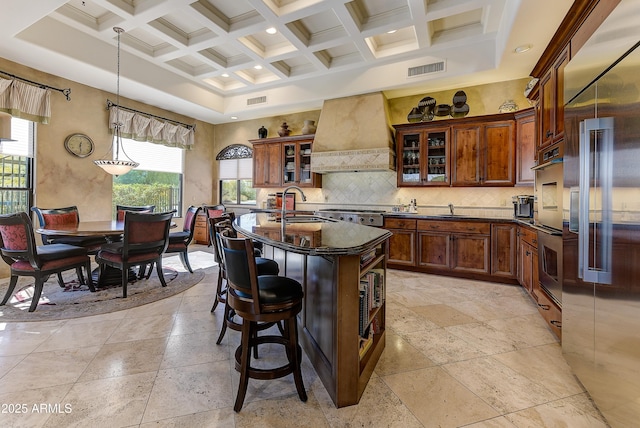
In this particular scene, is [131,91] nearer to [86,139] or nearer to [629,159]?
[86,139]

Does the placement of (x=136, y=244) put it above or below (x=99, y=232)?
below

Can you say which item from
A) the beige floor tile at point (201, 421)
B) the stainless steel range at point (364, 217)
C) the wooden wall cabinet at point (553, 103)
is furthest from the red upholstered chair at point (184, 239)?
the wooden wall cabinet at point (553, 103)

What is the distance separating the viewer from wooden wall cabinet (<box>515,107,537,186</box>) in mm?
3953

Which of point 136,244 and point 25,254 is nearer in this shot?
point 25,254

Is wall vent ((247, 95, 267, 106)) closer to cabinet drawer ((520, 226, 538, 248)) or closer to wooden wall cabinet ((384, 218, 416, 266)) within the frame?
wooden wall cabinet ((384, 218, 416, 266))

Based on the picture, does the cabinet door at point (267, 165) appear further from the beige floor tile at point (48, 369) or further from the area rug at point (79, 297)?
the beige floor tile at point (48, 369)

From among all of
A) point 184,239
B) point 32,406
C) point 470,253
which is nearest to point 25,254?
point 184,239

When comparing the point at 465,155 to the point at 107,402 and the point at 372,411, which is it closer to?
the point at 372,411

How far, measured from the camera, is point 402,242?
15.6ft

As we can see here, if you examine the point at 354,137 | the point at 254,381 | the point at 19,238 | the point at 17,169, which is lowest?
the point at 254,381

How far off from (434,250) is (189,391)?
3.77 meters

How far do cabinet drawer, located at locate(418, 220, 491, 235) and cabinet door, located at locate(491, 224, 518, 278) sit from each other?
12 centimetres

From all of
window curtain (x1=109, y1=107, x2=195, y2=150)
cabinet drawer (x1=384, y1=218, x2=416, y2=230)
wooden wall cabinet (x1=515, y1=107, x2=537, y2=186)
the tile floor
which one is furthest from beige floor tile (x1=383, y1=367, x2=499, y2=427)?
window curtain (x1=109, y1=107, x2=195, y2=150)

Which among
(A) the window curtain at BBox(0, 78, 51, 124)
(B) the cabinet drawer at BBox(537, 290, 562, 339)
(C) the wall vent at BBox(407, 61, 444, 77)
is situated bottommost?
(B) the cabinet drawer at BBox(537, 290, 562, 339)
